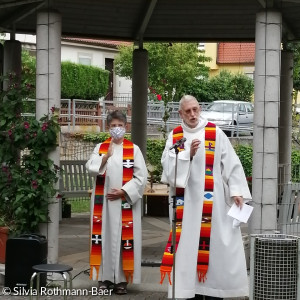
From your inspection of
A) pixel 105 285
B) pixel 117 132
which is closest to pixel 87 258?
pixel 105 285

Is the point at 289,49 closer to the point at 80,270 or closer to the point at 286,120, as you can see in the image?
the point at 286,120

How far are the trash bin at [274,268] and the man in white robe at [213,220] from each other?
124 mm

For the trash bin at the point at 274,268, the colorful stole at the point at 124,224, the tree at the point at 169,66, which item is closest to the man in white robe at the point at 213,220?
the trash bin at the point at 274,268

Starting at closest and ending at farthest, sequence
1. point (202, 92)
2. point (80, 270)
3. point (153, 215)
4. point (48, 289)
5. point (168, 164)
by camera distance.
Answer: point (168, 164)
point (48, 289)
point (80, 270)
point (153, 215)
point (202, 92)

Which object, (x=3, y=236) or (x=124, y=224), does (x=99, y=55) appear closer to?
(x=3, y=236)

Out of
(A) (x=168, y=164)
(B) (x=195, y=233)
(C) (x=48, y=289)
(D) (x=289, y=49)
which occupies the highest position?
(D) (x=289, y=49)

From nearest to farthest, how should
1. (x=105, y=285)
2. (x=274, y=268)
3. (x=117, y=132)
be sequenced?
(x=274, y=268), (x=117, y=132), (x=105, y=285)

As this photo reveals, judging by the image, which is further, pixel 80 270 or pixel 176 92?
pixel 176 92

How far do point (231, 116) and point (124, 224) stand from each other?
21291 millimetres

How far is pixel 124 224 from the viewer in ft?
29.6

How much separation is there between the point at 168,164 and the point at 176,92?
31230 millimetres

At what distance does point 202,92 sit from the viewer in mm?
44062

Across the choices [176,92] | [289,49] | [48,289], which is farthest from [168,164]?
[176,92]

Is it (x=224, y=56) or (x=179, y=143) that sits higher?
(x=224, y=56)
